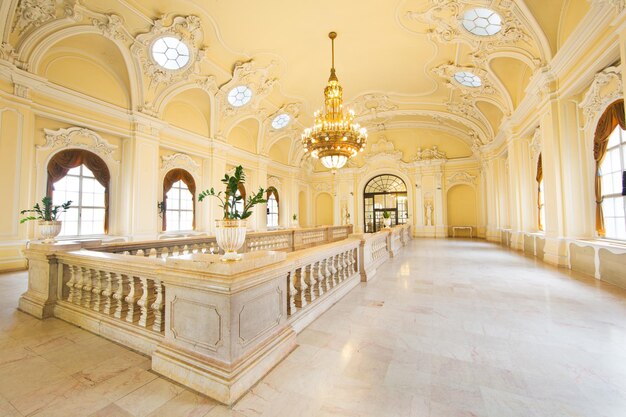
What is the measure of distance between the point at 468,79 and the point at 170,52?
33.3ft

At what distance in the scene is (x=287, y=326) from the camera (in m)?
2.26

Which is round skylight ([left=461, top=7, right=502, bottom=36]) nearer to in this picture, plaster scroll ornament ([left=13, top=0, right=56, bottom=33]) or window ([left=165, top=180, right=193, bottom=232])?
plaster scroll ornament ([left=13, top=0, right=56, bottom=33])

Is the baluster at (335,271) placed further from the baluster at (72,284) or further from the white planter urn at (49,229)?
the white planter urn at (49,229)

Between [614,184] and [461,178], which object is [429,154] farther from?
[614,184]

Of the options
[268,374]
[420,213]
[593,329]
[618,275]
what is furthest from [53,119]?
[420,213]

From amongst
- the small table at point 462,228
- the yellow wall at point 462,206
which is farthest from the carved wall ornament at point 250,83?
the small table at point 462,228

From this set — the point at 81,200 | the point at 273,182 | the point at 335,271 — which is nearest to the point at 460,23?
the point at 335,271

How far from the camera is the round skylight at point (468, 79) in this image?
9.16 metres

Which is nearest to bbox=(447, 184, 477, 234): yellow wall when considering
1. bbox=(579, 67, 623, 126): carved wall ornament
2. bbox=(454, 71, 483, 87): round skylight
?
bbox=(454, 71, 483, 87): round skylight

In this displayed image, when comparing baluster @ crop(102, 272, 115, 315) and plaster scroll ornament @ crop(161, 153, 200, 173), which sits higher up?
plaster scroll ornament @ crop(161, 153, 200, 173)

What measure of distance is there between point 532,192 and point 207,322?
994 centimetres

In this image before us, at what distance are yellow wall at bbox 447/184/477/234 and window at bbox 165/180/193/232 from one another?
13800 millimetres

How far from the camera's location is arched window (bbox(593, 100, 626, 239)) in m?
4.57

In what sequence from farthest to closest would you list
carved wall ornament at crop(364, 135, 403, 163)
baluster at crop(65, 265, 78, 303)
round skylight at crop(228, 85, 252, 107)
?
carved wall ornament at crop(364, 135, 403, 163), round skylight at crop(228, 85, 252, 107), baluster at crop(65, 265, 78, 303)
